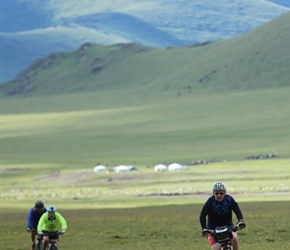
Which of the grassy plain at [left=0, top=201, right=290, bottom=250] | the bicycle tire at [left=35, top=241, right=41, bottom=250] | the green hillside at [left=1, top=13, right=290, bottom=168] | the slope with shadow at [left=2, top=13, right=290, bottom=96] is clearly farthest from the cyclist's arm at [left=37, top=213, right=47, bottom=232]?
the slope with shadow at [left=2, top=13, right=290, bottom=96]

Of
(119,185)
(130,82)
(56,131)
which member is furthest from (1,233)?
(130,82)

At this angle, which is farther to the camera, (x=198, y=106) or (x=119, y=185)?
(x=198, y=106)

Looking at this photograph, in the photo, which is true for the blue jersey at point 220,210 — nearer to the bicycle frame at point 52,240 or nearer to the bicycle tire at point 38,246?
the bicycle frame at point 52,240

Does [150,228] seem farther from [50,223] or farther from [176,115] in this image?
[176,115]

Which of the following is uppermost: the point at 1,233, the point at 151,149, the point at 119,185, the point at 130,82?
the point at 130,82

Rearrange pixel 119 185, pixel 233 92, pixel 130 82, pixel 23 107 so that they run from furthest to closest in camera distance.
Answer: pixel 130 82 < pixel 23 107 < pixel 233 92 < pixel 119 185

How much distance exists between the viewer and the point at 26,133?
14100 centimetres

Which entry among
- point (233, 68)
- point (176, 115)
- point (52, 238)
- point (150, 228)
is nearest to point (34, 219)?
point (52, 238)

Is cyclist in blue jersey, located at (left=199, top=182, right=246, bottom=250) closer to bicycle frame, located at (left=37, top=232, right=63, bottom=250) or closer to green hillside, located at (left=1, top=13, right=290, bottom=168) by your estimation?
bicycle frame, located at (left=37, top=232, right=63, bottom=250)

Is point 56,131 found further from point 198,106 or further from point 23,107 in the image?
point 23,107

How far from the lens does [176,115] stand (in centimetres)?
14475

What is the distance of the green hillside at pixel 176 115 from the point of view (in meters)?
117

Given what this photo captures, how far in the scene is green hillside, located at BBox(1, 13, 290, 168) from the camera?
116750mm

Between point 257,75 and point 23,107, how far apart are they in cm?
3788
